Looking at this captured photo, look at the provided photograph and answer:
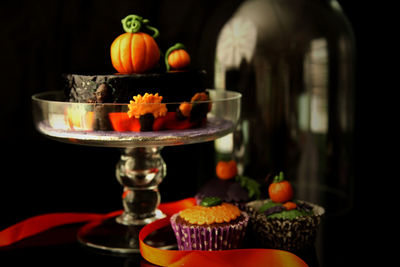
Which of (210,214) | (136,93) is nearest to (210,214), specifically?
(210,214)

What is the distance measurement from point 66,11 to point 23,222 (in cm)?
94

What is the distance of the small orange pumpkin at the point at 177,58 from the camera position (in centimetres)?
183

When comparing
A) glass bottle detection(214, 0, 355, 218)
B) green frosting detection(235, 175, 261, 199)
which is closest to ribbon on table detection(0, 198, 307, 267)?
green frosting detection(235, 175, 261, 199)

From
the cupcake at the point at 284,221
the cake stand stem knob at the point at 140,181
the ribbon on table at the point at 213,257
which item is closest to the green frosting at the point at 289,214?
the cupcake at the point at 284,221

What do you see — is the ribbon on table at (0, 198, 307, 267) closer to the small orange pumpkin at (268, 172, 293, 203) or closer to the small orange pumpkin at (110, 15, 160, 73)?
the small orange pumpkin at (268, 172, 293, 203)

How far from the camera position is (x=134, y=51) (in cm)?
172

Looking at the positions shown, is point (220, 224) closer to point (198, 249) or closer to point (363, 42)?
point (198, 249)

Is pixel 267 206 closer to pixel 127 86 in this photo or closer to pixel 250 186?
pixel 250 186

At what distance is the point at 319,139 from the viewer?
231 centimetres

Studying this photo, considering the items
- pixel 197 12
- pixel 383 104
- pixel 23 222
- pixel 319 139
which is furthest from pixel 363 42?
pixel 23 222

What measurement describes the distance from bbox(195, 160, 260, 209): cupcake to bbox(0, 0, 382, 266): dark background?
0.44 m

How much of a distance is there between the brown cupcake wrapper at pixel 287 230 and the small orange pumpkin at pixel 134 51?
0.48 meters

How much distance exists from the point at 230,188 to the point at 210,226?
0.30 meters

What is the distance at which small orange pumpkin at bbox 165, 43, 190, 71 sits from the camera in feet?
6.00
